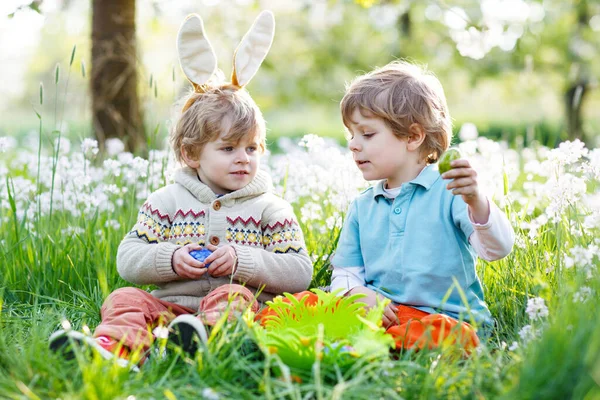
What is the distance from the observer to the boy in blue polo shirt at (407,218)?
298cm

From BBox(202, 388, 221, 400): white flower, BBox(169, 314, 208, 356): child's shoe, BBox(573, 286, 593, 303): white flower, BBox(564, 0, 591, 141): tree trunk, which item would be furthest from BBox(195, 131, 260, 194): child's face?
BBox(564, 0, 591, 141): tree trunk

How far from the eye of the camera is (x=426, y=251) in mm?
2990

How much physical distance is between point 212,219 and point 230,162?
268mm

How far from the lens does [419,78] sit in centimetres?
318

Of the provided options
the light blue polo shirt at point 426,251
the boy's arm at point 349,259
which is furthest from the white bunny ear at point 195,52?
the light blue polo shirt at point 426,251

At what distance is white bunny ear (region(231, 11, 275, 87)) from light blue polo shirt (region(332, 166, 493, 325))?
3.01 feet

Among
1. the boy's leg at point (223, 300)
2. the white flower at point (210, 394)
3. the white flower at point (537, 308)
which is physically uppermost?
the white flower at point (537, 308)

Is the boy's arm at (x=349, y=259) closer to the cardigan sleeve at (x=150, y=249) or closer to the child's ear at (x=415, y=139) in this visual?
the child's ear at (x=415, y=139)

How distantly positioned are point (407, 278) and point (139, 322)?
112 centimetres

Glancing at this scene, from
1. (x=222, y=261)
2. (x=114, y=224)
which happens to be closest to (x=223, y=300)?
(x=222, y=261)

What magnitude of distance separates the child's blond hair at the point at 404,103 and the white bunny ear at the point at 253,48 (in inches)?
19.0

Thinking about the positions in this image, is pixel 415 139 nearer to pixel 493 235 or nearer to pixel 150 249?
pixel 493 235

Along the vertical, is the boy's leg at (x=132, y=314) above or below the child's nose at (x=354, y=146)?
below

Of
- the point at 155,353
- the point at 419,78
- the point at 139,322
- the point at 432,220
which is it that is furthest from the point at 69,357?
the point at 419,78
